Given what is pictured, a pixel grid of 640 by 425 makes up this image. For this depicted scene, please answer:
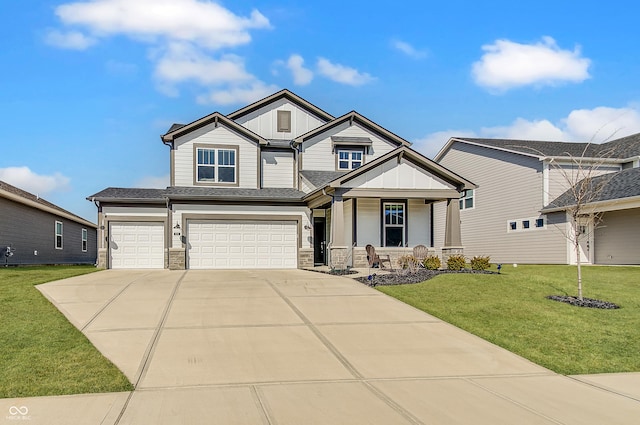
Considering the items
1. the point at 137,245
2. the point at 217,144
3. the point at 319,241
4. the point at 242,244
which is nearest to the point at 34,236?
the point at 137,245

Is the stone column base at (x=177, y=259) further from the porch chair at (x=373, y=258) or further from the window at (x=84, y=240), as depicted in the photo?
the window at (x=84, y=240)

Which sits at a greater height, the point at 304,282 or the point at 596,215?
the point at 596,215

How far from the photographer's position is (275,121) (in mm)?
26203

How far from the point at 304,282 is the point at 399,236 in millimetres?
7702

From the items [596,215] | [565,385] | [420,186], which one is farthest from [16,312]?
[596,215]

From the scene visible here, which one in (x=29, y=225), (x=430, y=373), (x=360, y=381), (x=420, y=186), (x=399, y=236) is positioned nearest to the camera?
(x=360, y=381)

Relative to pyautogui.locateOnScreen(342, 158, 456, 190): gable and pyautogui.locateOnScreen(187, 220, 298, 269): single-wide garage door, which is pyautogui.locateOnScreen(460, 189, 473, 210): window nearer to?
pyautogui.locateOnScreen(342, 158, 456, 190): gable

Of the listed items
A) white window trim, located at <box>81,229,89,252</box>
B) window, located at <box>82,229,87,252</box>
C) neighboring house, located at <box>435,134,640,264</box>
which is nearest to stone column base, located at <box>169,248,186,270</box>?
neighboring house, located at <box>435,134,640,264</box>

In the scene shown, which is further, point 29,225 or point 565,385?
point 29,225

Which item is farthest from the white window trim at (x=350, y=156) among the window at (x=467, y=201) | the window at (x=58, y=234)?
the window at (x=58, y=234)

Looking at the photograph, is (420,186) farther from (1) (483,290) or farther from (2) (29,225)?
(2) (29,225)

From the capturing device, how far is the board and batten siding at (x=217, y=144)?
23.7 m

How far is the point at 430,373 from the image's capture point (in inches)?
304

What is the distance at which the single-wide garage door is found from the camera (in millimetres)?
22391
